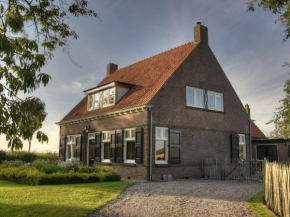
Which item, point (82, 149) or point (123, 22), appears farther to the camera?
point (82, 149)

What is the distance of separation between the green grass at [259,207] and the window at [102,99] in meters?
12.5

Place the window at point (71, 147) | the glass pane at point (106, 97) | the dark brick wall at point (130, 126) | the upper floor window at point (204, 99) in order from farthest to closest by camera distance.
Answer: the window at point (71, 147) → the glass pane at point (106, 97) → the upper floor window at point (204, 99) → the dark brick wall at point (130, 126)

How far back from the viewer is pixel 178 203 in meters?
10.2

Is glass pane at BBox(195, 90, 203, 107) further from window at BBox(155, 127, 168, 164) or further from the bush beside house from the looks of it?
the bush beside house

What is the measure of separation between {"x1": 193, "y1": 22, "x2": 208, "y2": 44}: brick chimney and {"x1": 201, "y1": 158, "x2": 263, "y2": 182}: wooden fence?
28.0 ft

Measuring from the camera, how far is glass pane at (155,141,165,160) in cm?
1793

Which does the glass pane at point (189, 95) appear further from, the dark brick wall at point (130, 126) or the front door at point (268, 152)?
the front door at point (268, 152)

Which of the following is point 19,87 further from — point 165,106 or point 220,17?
point 165,106

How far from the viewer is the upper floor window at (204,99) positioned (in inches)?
800

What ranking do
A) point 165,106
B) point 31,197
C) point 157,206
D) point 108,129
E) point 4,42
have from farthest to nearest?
point 108,129 < point 165,106 < point 31,197 < point 157,206 < point 4,42

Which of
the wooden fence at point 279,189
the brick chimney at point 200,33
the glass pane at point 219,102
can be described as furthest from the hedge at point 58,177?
the brick chimney at point 200,33

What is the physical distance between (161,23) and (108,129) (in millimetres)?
9928

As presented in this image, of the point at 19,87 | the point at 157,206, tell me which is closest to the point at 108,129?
the point at 157,206

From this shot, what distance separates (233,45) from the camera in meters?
16.7
